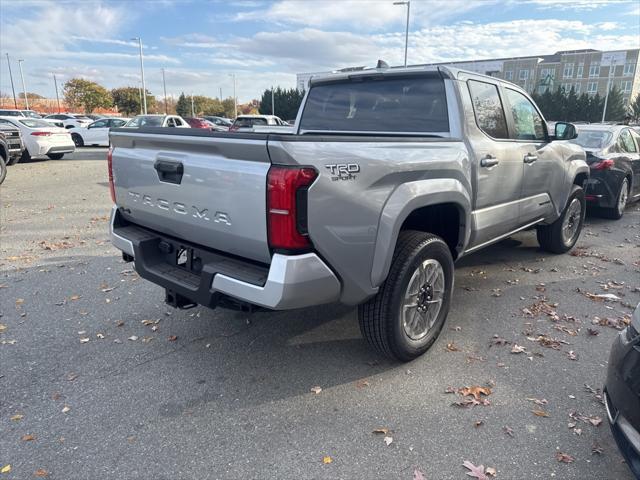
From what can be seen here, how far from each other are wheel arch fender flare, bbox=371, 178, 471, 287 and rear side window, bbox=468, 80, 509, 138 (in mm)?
980

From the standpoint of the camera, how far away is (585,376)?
322cm

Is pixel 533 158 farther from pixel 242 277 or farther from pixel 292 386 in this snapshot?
pixel 242 277

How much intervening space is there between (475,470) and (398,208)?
149cm

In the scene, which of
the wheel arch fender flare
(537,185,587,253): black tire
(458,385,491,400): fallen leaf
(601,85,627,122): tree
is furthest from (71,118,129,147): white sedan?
(601,85,627,122): tree

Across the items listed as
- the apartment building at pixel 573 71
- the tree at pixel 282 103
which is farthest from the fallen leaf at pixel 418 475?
the apartment building at pixel 573 71

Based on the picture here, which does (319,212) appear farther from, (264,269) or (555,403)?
(555,403)

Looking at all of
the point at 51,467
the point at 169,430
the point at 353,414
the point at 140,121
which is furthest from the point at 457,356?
the point at 140,121

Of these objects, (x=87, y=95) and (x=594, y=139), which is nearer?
(x=594, y=139)

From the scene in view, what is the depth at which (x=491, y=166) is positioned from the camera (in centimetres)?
395

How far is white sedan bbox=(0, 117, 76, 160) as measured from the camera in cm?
1475

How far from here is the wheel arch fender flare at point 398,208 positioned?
9.27 feet

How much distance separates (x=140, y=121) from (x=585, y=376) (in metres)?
18.7

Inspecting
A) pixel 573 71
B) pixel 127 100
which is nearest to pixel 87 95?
pixel 127 100

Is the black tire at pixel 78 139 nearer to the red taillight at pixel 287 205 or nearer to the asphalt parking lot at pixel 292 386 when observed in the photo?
the asphalt parking lot at pixel 292 386
